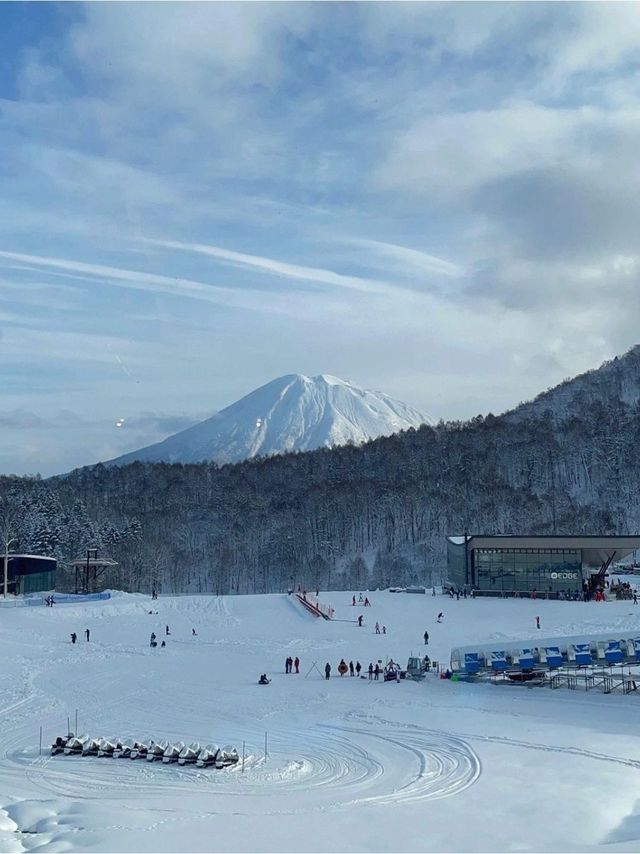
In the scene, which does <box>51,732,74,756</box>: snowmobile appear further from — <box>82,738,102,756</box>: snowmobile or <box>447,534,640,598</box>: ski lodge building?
<box>447,534,640,598</box>: ski lodge building

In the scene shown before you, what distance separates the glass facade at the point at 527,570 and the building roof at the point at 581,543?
14.1 inches

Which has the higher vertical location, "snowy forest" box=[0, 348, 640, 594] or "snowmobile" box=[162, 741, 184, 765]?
"snowy forest" box=[0, 348, 640, 594]

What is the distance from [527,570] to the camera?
2312 inches

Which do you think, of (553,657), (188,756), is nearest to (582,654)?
(553,657)

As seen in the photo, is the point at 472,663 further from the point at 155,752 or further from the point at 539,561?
the point at 539,561

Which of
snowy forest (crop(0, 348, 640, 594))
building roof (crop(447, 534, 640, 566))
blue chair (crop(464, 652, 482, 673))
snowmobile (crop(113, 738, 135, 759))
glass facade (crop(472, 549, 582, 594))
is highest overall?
snowy forest (crop(0, 348, 640, 594))

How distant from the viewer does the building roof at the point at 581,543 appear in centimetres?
5714

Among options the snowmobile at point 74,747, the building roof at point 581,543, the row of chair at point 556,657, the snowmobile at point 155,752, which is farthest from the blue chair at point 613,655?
the building roof at point 581,543

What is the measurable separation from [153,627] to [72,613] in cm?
678

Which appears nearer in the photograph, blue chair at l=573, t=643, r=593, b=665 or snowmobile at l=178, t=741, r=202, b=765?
snowmobile at l=178, t=741, r=202, b=765

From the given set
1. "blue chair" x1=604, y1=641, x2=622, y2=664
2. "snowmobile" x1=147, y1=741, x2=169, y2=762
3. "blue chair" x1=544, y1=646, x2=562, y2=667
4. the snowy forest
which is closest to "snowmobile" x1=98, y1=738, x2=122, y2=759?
"snowmobile" x1=147, y1=741, x2=169, y2=762

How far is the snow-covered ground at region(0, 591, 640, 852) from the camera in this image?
14445mm

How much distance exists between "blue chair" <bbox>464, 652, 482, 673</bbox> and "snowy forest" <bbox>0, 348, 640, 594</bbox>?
59535 mm

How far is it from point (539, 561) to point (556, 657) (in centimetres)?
2788
